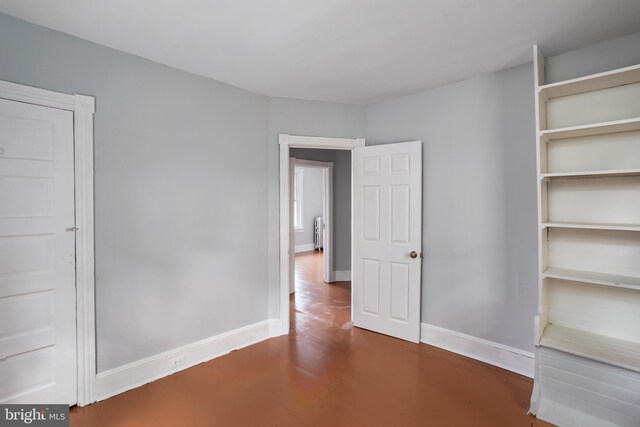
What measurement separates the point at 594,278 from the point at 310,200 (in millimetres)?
7570

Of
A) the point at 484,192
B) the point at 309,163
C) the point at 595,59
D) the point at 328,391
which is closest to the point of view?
the point at 595,59

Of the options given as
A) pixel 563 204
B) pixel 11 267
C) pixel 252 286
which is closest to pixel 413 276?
pixel 563 204

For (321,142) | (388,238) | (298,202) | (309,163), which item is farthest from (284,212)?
(298,202)

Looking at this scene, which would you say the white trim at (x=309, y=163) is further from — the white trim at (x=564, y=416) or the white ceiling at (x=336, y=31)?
the white trim at (x=564, y=416)

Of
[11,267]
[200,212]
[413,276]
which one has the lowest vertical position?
[413,276]

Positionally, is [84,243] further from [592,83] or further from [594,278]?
[592,83]

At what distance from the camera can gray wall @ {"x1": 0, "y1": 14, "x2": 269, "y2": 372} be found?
219cm

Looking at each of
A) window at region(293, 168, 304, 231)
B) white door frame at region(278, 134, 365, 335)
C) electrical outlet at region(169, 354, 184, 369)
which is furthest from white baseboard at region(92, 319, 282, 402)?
window at region(293, 168, 304, 231)

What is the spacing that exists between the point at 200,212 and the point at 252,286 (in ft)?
3.17

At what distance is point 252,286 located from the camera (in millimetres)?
3232

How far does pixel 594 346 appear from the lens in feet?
6.59

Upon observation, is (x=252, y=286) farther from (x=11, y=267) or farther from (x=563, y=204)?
(x=563, y=204)

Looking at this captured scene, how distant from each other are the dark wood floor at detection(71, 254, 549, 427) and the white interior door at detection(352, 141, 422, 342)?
1.08 feet

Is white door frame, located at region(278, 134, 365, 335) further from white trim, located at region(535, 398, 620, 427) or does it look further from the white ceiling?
white trim, located at region(535, 398, 620, 427)
